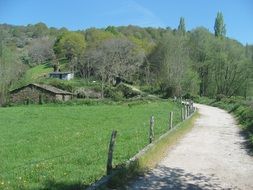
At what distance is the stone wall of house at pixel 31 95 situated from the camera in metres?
78.5

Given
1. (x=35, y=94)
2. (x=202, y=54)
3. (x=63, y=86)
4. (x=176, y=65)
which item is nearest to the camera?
(x=35, y=94)

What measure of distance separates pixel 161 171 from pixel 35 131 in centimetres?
1588

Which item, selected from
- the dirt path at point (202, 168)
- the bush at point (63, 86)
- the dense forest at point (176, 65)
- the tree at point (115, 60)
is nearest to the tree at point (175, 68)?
the dense forest at point (176, 65)

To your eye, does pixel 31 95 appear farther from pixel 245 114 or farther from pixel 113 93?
pixel 245 114

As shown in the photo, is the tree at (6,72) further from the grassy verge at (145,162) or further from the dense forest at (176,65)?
the grassy verge at (145,162)

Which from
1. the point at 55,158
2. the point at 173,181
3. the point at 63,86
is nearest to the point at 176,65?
the point at 63,86

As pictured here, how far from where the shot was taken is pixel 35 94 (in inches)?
3115

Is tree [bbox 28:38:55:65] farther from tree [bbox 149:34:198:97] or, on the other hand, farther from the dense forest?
tree [bbox 149:34:198:97]

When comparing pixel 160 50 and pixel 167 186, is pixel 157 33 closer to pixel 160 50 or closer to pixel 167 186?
pixel 160 50

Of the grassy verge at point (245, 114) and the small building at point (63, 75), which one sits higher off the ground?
the small building at point (63, 75)

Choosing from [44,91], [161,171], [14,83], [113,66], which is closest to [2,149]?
[161,171]

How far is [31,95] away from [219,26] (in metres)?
60.9

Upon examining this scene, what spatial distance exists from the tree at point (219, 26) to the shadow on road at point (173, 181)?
109023 millimetres

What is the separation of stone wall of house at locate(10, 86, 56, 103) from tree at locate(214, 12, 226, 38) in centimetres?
5776
